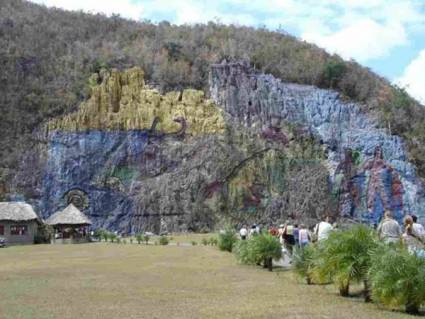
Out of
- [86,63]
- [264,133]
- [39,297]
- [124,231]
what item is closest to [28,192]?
[124,231]

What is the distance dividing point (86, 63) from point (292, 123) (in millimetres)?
22374

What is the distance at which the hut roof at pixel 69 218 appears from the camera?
1992 inches

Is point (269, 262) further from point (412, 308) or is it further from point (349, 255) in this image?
point (412, 308)

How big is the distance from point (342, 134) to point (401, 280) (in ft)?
170

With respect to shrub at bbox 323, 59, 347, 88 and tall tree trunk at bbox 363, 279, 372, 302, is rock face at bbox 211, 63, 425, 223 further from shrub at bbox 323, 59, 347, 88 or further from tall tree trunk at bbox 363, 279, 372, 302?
tall tree trunk at bbox 363, 279, 372, 302

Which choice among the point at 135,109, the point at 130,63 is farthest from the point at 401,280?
the point at 130,63

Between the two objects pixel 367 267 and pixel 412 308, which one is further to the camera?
pixel 367 267

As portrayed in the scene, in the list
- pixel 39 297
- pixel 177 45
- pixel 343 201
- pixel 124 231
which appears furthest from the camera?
pixel 177 45

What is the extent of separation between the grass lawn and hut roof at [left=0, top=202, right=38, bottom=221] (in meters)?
23.7

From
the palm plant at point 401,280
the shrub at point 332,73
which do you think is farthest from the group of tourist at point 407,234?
the shrub at point 332,73

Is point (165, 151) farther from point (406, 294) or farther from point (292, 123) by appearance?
point (406, 294)

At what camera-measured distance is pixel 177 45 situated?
71.0 m

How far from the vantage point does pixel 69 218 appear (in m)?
50.8

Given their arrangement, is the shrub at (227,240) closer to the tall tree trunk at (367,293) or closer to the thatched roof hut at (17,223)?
the tall tree trunk at (367,293)
